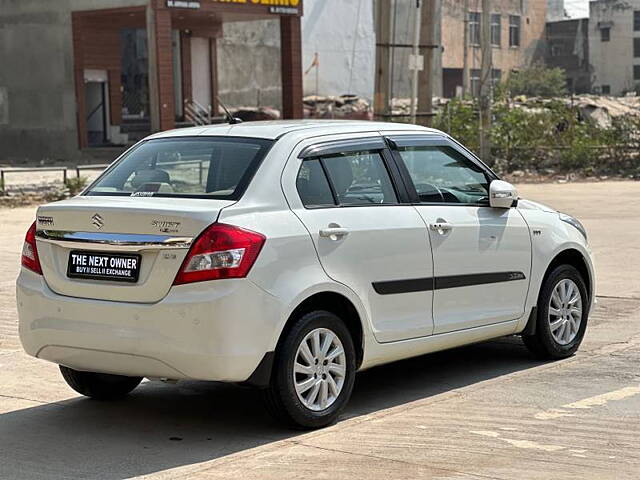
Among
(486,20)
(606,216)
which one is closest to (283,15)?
(486,20)

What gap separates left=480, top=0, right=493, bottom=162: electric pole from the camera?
28625 millimetres

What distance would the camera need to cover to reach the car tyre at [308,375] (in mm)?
6617

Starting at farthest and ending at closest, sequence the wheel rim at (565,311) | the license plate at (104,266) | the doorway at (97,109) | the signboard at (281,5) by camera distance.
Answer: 1. the doorway at (97,109)
2. the signboard at (281,5)
3. the wheel rim at (565,311)
4. the license plate at (104,266)

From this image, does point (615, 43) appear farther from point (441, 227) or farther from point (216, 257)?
point (216, 257)

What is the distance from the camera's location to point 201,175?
7102 mm

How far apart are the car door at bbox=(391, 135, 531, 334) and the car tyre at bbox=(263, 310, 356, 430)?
91cm

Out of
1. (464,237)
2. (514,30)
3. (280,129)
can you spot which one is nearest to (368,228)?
(280,129)

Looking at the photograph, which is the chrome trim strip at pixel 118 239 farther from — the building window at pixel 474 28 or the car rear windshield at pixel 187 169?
the building window at pixel 474 28

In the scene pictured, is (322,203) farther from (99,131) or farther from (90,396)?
(99,131)

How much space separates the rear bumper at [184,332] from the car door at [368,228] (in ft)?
2.04

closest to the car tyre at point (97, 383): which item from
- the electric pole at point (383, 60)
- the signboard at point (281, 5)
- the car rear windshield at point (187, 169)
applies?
the car rear windshield at point (187, 169)

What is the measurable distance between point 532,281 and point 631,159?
73.0 ft

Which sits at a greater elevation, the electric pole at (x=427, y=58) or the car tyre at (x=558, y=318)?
the electric pole at (x=427, y=58)

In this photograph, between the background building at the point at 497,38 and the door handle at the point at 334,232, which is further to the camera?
the background building at the point at 497,38
